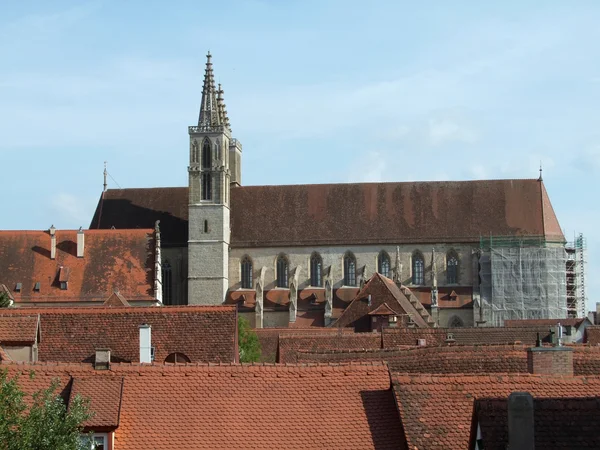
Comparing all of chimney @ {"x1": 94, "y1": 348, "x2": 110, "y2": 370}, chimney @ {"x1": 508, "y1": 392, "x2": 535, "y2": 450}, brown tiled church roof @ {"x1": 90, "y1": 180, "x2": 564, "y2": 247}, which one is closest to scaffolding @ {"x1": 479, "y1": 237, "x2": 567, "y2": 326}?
brown tiled church roof @ {"x1": 90, "y1": 180, "x2": 564, "y2": 247}

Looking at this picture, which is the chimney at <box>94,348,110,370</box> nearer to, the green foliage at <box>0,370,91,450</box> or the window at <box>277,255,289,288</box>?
the green foliage at <box>0,370,91,450</box>

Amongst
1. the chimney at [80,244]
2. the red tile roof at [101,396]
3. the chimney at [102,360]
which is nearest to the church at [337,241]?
the chimney at [80,244]

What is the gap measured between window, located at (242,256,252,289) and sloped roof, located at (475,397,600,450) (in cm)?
8408

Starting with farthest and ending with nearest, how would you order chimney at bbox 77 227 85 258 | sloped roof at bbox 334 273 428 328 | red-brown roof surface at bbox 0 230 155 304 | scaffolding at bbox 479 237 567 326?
scaffolding at bbox 479 237 567 326
chimney at bbox 77 227 85 258
red-brown roof surface at bbox 0 230 155 304
sloped roof at bbox 334 273 428 328

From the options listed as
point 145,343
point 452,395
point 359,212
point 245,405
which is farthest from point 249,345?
point 452,395

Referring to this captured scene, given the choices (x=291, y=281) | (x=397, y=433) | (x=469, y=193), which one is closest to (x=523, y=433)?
(x=397, y=433)

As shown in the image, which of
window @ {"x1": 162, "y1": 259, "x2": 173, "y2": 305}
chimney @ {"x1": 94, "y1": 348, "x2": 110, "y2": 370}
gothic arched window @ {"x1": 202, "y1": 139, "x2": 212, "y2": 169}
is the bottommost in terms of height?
chimney @ {"x1": 94, "y1": 348, "x2": 110, "y2": 370}

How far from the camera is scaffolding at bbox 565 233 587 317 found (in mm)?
101875

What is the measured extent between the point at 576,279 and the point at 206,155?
92.7 feet

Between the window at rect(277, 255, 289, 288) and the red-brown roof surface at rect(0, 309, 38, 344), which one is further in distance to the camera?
the window at rect(277, 255, 289, 288)

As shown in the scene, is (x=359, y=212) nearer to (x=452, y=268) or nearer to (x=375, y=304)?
(x=452, y=268)

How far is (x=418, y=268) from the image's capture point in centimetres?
10294

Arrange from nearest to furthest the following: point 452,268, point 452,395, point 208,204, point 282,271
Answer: point 452,395, point 208,204, point 452,268, point 282,271

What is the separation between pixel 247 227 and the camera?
104688 mm
